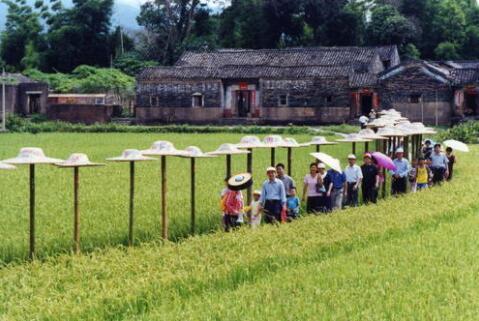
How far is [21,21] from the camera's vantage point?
201 feet

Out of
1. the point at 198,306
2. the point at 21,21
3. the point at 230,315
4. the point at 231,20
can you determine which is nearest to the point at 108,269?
the point at 198,306


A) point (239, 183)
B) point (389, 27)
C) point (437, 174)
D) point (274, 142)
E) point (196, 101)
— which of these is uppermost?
point (389, 27)

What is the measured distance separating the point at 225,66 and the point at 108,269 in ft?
117

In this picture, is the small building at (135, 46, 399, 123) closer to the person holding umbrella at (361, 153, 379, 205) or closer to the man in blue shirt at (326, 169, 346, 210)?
the person holding umbrella at (361, 153, 379, 205)

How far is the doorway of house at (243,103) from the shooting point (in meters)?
43.5

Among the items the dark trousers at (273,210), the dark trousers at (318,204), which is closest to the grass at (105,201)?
the dark trousers at (273,210)

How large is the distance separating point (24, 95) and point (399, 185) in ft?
114

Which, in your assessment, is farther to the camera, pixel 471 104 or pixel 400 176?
pixel 471 104

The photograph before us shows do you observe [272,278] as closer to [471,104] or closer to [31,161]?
[31,161]

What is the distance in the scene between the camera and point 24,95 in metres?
46.5

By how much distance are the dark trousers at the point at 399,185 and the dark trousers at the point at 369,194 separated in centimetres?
117

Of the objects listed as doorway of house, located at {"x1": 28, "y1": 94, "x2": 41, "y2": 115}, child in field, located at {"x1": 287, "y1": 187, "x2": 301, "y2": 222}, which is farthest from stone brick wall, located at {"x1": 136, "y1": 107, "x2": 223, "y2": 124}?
child in field, located at {"x1": 287, "y1": 187, "x2": 301, "y2": 222}

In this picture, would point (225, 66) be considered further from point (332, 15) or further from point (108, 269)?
point (108, 269)

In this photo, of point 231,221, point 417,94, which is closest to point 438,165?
point 231,221
